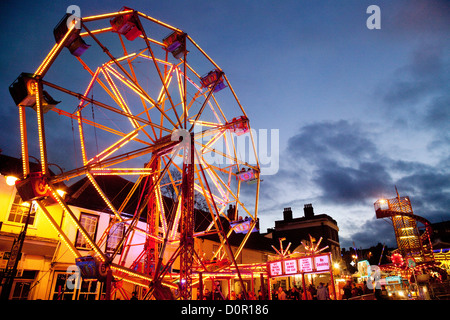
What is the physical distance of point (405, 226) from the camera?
41.2m

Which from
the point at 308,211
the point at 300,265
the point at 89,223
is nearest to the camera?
the point at 300,265

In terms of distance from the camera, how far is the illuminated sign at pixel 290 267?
16.7 m

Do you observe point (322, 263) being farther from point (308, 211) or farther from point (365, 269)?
point (308, 211)

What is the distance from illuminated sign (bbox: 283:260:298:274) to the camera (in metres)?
16.7

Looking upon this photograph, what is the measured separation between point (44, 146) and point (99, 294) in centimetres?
1126

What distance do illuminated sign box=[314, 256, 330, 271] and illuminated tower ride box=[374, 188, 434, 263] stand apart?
98.8 feet

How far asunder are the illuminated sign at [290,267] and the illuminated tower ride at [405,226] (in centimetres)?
3028

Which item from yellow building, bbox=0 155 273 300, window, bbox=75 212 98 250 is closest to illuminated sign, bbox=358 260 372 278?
yellow building, bbox=0 155 273 300

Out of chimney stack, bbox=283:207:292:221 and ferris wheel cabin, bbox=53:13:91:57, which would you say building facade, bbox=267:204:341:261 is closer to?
chimney stack, bbox=283:207:292:221

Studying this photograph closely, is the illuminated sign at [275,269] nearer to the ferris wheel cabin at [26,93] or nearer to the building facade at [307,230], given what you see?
the ferris wheel cabin at [26,93]

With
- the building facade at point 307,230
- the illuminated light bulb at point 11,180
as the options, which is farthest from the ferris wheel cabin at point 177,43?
the building facade at point 307,230

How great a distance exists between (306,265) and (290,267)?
991mm

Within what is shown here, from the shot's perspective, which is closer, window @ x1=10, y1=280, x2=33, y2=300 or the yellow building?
window @ x1=10, y1=280, x2=33, y2=300

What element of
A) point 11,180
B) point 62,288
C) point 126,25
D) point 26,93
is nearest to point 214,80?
point 126,25
